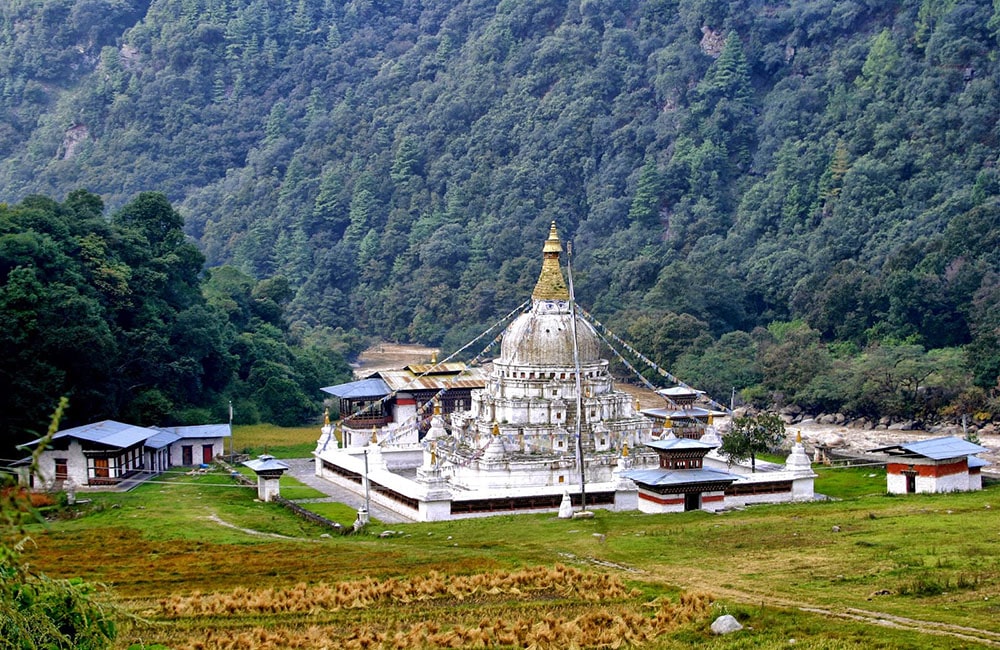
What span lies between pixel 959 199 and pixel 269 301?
41888 mm

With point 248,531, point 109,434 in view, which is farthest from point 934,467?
point 109,434

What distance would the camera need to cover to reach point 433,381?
66.2 m

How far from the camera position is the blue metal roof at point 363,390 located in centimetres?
6531

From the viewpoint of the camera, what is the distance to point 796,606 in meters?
31.7

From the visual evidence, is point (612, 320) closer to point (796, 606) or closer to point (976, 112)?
point (976, 112)

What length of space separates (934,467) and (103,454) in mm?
26687

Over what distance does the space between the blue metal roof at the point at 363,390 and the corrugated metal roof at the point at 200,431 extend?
19.2 feet

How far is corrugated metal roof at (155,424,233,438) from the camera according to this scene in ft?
197

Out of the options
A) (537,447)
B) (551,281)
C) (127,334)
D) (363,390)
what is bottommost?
(537,447)

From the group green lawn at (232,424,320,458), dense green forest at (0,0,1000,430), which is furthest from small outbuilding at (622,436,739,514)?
dense green forest at (0,0,1000,430)

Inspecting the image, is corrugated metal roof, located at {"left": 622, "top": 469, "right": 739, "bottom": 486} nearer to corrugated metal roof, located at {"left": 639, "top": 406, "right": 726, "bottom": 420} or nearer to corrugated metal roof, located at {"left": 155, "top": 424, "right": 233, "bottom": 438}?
corrugated metal roof, located at {"left": 639, "top": 406, "right": 726, "bottom": 420}

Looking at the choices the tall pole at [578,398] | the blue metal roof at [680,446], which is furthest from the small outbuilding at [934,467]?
the tall pole at [578,398]

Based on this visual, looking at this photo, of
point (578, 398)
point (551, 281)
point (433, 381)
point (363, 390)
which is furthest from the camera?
point (433, 381)

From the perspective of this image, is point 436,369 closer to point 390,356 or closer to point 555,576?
point 555,576
